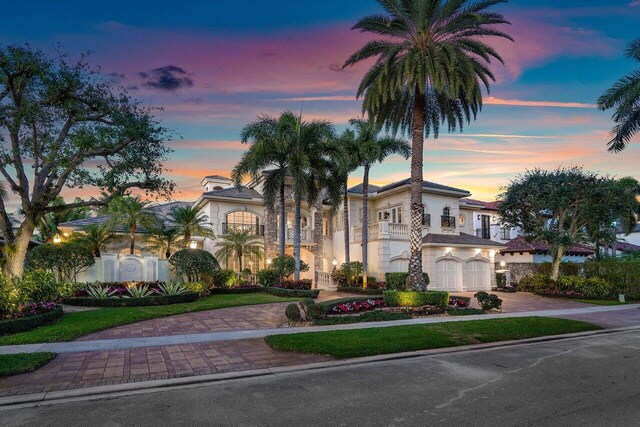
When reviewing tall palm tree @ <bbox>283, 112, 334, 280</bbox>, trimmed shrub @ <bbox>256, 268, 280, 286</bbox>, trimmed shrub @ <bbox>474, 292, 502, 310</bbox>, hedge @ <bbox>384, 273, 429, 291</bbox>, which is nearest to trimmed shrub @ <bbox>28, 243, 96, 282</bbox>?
trimmed shrub @ <bbox>256, 268, 280, 286</bbox>

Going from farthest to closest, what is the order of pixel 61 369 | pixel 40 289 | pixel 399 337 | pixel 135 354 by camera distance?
pixel 40 289 < pixel 399 337 < pixel 135 354 < pixel 61 369

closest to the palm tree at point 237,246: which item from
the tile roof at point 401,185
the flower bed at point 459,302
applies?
the tile roof at point 401,185

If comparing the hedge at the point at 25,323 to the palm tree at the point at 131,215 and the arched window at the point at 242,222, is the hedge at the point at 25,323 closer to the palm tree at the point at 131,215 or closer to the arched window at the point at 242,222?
the palm tree at the point at 131,215

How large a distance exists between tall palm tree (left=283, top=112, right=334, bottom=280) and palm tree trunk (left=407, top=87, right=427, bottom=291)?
6.44 m

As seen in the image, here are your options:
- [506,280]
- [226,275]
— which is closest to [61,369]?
[226,275]

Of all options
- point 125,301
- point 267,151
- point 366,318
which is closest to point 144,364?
point 366,318

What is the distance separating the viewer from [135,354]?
9625 mm

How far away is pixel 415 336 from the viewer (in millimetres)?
11375

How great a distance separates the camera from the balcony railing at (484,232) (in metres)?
39.3

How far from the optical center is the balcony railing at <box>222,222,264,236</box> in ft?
103

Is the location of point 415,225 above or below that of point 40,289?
above

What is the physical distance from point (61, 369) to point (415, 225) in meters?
14.8

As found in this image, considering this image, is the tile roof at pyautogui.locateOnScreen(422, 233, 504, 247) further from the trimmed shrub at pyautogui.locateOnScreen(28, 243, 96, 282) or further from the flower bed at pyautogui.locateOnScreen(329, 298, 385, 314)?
the trimmed shrub at pyautogui.locateOnScreen(28, 243, 96, 282)

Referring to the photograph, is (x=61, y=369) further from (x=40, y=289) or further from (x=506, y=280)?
(x=506, y=280)
